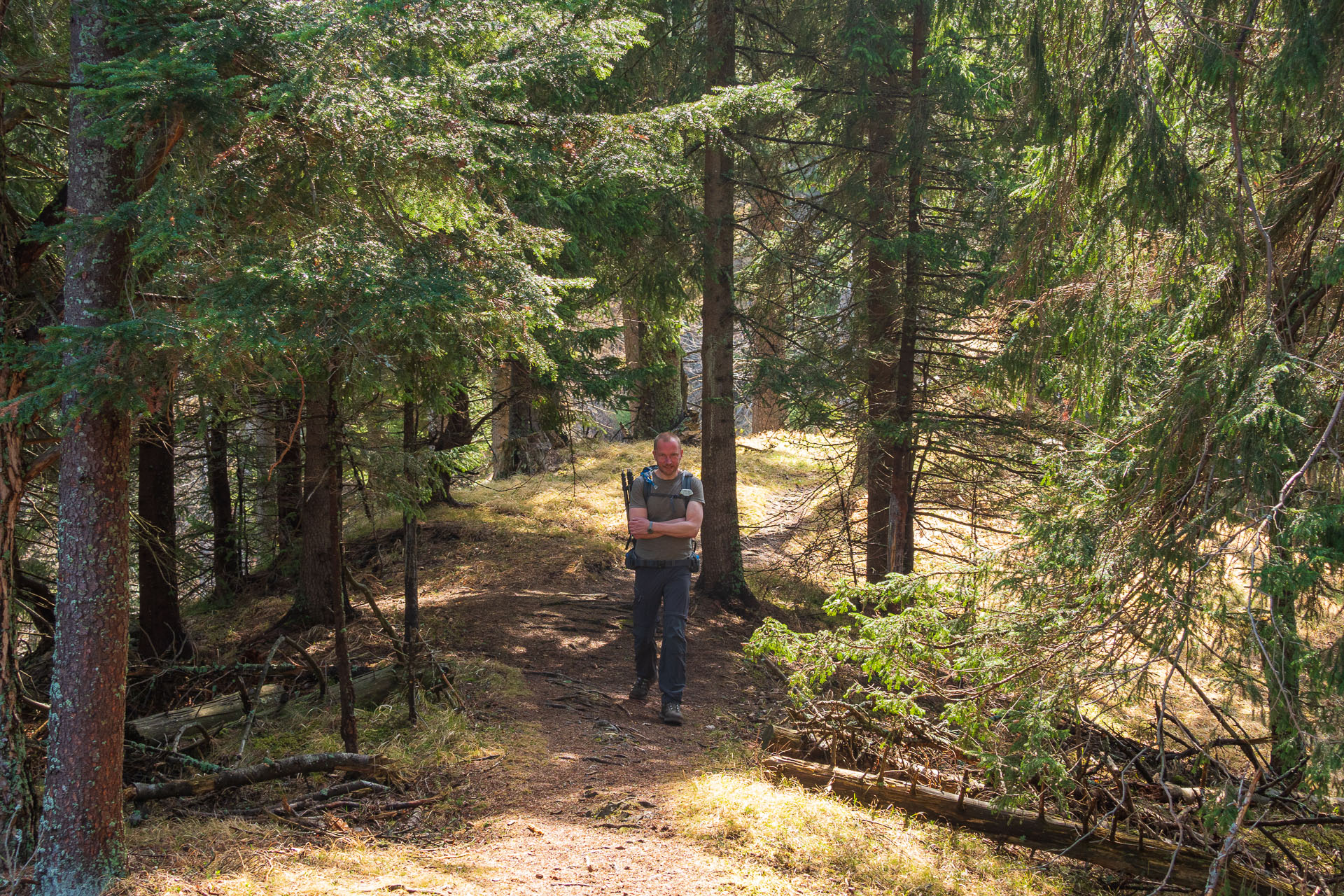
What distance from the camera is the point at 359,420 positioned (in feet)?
24.5

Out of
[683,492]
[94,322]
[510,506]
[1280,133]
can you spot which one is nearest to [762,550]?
[510,506]

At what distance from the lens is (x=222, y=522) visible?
457 inches

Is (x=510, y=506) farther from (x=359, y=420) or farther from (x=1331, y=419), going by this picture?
(x=1331, y=419)

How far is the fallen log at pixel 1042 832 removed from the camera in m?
5.34

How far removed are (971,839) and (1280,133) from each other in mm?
5113

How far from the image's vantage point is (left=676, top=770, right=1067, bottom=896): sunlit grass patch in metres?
4.91

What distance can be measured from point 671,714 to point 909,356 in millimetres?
6273

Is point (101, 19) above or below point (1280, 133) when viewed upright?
above

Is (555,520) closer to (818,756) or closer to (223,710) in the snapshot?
(223,710)

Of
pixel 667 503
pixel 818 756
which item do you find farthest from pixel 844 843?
pixel 667 503

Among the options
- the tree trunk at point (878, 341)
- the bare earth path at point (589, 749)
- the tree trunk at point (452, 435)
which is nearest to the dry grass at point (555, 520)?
the tree trunk at point (452, 435)

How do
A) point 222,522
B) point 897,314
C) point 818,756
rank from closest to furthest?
point 818,756
point 897,314
point 222,522

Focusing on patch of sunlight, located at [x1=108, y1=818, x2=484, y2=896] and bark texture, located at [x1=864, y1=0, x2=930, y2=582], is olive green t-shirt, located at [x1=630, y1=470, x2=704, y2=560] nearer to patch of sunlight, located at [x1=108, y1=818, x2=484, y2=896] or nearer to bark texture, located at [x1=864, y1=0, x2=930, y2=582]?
patch of sunlight, located at [x1=108, y1=818, x2=484, y2=896]

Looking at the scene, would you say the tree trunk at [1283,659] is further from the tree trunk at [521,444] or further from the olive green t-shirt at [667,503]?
the tree trunk at [521,444]
